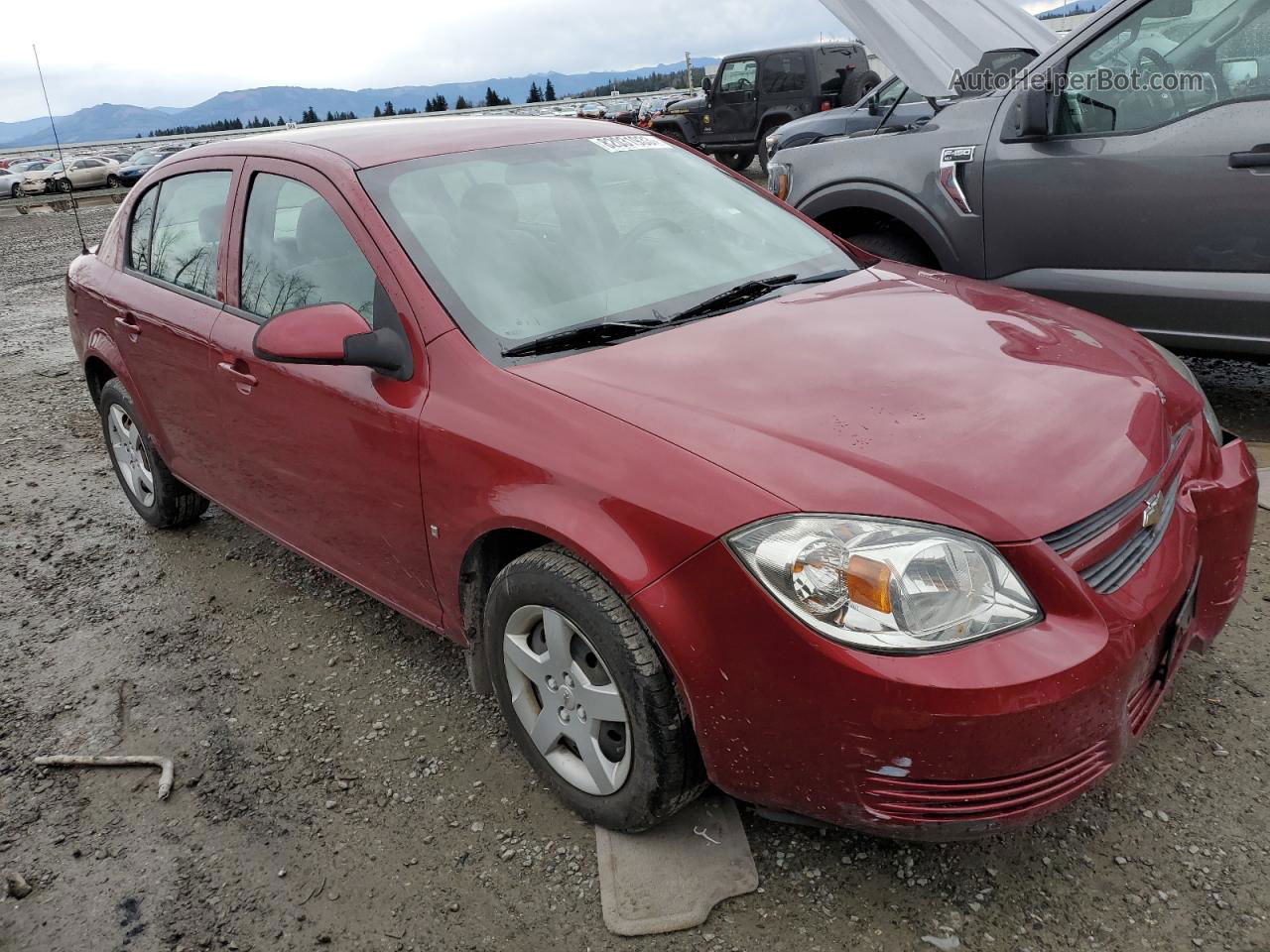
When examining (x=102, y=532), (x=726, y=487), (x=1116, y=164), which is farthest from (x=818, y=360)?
(x=102, y=532)

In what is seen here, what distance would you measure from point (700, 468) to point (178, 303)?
2430mm

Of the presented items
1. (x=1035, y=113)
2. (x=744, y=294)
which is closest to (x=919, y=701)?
(x=744, y=294)

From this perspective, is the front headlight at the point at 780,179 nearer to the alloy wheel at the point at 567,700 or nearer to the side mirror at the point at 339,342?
the side mirror at the point at 339,342

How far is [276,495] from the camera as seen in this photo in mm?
3275

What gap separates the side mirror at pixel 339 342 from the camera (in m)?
2.55

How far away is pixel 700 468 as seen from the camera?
6.53 feet

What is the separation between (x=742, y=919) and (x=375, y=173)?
2.15 m

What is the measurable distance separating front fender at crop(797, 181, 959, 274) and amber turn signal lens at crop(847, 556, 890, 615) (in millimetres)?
3254

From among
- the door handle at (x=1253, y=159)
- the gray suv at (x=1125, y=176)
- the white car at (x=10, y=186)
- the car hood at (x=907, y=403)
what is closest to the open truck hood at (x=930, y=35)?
the gray suv at (x=1125, y=176)

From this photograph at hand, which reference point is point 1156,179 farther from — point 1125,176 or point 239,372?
point 239,372

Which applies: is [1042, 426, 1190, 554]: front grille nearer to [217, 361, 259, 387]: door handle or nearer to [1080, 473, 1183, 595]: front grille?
[1080, 473, 1183, 595]: front grille

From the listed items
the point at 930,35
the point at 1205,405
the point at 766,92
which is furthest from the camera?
the point at 766,92

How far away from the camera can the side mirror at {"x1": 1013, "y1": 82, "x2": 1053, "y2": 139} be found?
4309mm

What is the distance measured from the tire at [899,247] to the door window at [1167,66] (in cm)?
85
